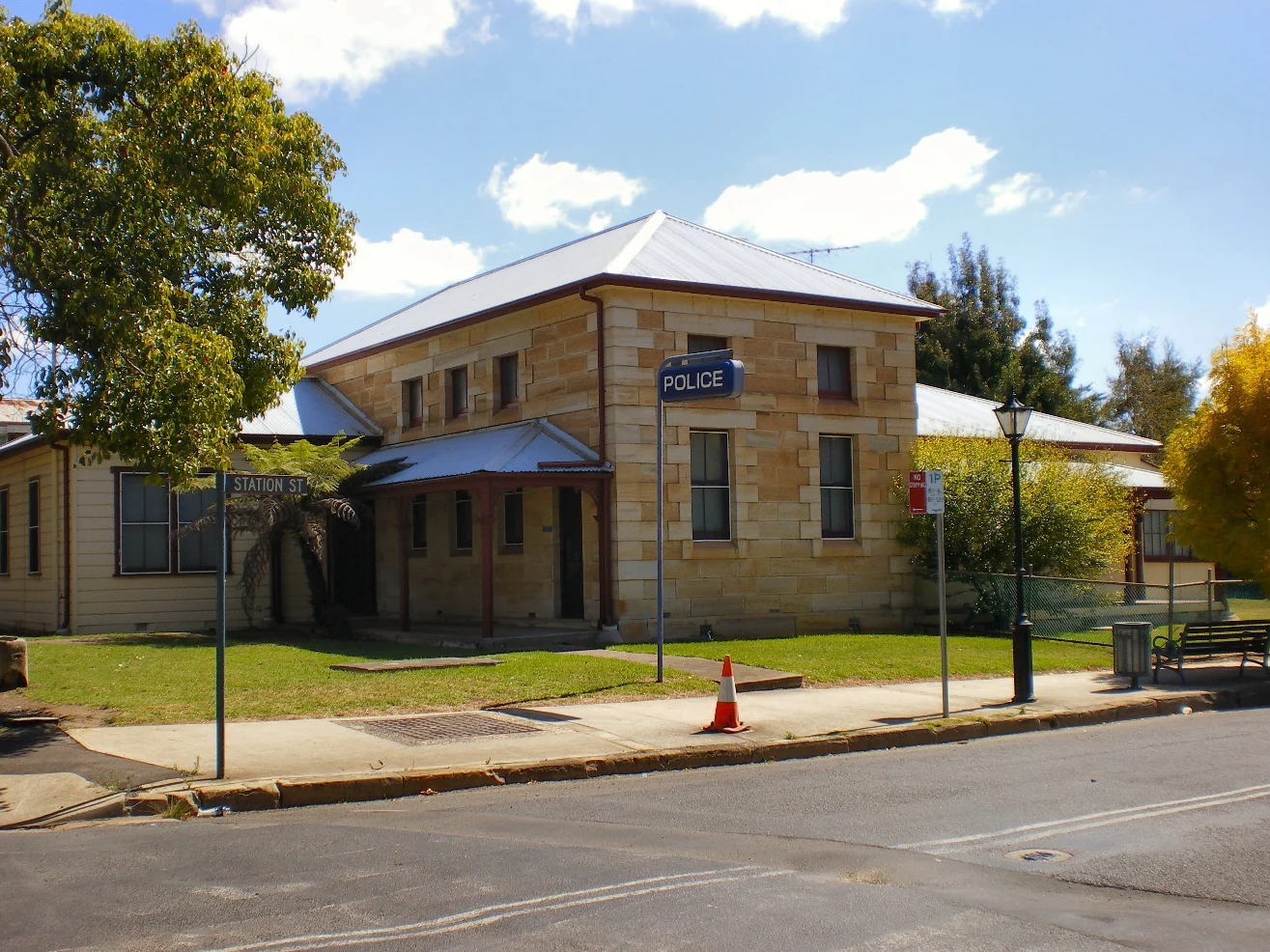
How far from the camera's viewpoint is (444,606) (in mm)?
24484

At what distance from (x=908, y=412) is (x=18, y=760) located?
699 inches

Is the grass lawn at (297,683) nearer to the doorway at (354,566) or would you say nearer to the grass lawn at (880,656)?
the grass lawn at (880,656)

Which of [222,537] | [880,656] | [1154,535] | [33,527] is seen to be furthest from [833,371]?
[33,527]

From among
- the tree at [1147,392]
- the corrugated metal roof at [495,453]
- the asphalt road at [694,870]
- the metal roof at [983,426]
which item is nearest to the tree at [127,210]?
the asphalt road at [694,870]

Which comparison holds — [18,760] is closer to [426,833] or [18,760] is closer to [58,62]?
[426,833]

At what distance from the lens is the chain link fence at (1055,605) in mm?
22109

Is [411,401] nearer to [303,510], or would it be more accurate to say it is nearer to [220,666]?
[303,510]

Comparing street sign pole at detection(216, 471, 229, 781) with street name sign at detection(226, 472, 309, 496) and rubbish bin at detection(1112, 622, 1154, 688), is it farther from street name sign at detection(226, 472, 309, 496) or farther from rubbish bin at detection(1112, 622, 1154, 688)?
rubbish bin at detection(1112, 622, 1154, 688)

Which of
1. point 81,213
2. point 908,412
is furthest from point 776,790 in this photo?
point 908,412

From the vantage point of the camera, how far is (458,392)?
24.9 metres

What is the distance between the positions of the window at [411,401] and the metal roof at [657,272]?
1.07m

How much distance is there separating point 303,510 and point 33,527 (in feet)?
22.0

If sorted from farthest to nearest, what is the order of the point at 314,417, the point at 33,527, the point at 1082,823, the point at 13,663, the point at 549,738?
the point at 314,417 → the point at 33,527 → the point at 13,663 → the point at 549,738 → the point at 1082,823

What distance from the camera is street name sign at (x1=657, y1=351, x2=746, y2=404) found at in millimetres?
14062
